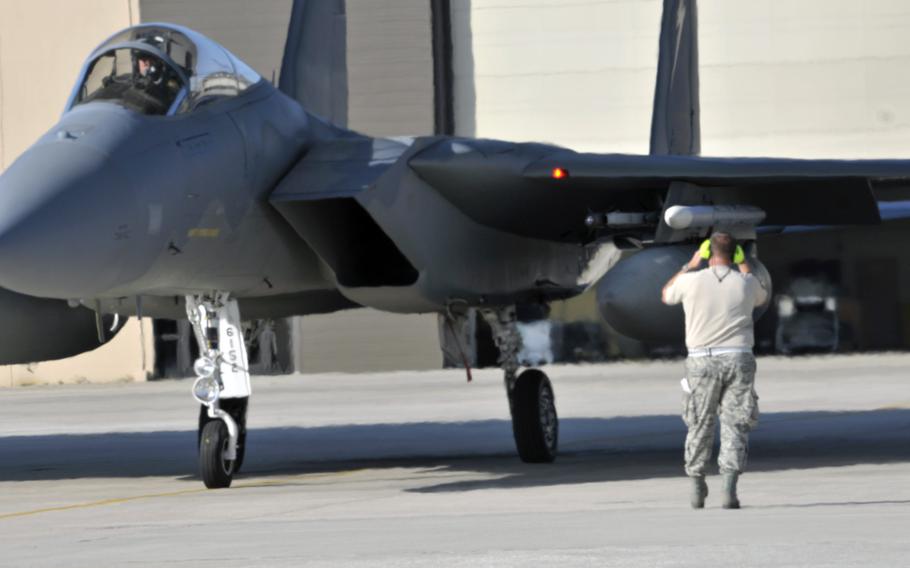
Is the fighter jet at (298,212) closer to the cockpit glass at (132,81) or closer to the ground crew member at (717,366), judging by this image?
the cockpit glass at (132,81)

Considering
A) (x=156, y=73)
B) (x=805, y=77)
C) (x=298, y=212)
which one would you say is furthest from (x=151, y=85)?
(x=805, y=77)

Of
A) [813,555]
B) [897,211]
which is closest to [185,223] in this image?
[813,555]

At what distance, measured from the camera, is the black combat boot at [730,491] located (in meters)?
8.76

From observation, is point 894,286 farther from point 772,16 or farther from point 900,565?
point 900,565

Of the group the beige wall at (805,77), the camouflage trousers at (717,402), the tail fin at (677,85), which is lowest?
the camouflage trousers at (717,402)

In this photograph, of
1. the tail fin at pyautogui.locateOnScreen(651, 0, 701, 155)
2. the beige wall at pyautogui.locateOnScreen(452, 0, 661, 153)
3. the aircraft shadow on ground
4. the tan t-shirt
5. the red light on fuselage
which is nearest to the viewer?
the tan t-shirt

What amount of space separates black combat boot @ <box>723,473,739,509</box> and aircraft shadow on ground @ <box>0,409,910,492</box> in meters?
2.42

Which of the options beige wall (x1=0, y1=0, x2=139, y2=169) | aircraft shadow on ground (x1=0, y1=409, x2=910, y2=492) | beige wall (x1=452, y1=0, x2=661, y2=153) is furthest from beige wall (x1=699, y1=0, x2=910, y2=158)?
aircraft shadow on ground (x1=0, y1=409, x2=910, y2=492)

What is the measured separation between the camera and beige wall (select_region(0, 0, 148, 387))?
30375 millimetres

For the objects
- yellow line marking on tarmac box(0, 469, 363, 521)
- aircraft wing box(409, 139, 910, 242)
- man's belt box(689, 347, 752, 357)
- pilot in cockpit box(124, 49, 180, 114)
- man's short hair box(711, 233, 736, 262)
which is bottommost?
yellow line marking on tarmac box(0, 469, 363, 521)

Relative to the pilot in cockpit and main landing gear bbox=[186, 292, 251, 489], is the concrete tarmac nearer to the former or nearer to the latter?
main landing gear bbox=[186, 292, 251, 489]

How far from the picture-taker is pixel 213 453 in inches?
432

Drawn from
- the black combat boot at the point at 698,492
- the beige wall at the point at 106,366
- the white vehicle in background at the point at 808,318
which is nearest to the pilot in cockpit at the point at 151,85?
the black combat boot at the point at 698,492

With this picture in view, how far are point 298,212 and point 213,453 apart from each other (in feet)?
5.61
